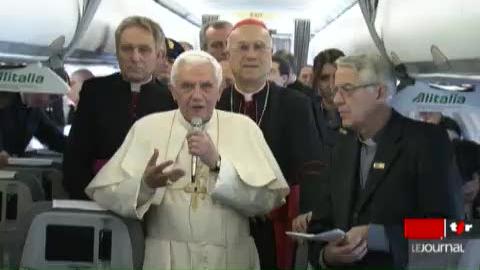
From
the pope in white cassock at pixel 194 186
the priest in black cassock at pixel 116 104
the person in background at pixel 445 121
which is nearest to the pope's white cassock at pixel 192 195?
the pope in white cassock at pixel 194 186

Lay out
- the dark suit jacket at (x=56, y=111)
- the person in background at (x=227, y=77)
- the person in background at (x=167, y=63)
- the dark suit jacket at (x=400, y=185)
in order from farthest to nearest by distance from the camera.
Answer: the dark suit jacket at (x=56, y=111) → the person in background at (x=167, y=63) → the person in background at (x=227, y=77) → the dark suit jacket at (x=400, y=185)

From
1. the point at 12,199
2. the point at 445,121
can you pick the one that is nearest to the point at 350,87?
the point at 12,199

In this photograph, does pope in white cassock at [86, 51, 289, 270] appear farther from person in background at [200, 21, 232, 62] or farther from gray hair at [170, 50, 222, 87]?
person in background at [200, 21, 232, 62]

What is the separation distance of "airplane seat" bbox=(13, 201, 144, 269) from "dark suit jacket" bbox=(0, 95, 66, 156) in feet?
10.0

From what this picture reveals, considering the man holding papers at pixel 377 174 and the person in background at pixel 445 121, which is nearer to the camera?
the man holding papers at pixel 377 174

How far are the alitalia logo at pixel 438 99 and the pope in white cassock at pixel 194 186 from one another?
2.87 m

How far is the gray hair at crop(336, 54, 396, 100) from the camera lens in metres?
3.39

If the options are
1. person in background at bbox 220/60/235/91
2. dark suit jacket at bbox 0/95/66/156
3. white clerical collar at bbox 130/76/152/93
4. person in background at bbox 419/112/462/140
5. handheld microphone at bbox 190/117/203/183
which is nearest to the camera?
handheld microphone at bbox 190/117/203/183

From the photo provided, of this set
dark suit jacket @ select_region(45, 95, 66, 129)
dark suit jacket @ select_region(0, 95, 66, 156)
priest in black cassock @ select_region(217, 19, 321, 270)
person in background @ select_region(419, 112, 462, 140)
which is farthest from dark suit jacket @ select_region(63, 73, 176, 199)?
dark suit jacket @ select_region(45, 95, 66, 129)

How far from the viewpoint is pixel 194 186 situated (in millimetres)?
3447

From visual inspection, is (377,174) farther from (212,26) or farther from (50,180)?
(50,180)

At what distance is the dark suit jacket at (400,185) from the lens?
325cm

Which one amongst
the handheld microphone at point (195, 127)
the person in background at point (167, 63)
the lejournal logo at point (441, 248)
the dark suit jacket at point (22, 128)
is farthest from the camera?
the dark suit jacket at point (22, 128)

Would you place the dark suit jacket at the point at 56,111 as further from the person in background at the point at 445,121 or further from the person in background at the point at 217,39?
the person in background at the point at 445,121
